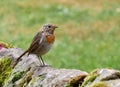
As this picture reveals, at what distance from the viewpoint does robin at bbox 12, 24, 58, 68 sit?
795cm

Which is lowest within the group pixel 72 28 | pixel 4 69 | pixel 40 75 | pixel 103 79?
pixel 103 79

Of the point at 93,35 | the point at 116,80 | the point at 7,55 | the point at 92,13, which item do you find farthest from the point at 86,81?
the point at 92,13

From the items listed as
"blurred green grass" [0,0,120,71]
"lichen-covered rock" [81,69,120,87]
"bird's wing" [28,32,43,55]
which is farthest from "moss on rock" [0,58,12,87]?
"blurred green grass" [0,0,120,71]

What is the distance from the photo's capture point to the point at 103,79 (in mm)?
5672

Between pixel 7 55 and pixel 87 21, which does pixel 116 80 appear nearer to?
pixel 7 55

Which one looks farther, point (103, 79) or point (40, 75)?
point (40, 75)

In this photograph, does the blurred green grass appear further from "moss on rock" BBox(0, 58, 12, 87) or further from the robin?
"moss on rock" BBox(0, 58, 12, 87)

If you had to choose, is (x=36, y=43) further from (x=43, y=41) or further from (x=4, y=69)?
(x=4, y=69)

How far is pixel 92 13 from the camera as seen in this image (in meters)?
26.1

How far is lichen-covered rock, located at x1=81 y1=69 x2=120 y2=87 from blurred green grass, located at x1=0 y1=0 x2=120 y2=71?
9644mm

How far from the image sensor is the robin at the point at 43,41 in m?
7.95

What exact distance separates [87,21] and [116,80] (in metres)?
19.0

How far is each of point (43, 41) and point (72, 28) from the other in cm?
1537

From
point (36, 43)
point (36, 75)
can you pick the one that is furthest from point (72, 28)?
point (36, 75)
